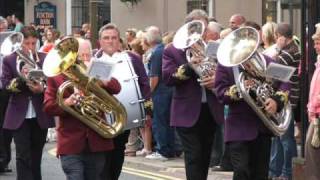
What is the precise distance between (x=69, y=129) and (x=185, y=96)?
1599mm

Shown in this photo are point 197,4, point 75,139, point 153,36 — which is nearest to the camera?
point 75,139

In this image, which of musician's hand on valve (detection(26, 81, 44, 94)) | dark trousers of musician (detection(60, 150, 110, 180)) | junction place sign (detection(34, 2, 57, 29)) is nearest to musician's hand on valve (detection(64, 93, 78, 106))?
dark trousers of musician (detection(60, 150, 110, 180))

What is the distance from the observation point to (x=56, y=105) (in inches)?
270

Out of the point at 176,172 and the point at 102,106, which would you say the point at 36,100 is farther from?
the point at 176,172

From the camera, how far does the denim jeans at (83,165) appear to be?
6.94m

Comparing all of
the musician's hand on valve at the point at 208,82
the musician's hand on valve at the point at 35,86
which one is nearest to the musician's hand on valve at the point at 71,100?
the musician's hand on valve at the point at 208,82

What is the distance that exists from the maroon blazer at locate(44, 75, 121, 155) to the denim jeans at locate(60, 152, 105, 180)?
2.5 inches

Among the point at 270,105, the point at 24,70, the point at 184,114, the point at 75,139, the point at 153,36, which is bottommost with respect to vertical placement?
the point at 75,139

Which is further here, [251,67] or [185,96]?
[185,96]

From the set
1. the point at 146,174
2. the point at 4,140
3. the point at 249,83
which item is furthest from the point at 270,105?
the point at 4,140

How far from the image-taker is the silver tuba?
28.0ft

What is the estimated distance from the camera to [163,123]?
12.2 m

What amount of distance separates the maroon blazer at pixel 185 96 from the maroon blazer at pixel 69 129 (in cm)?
121

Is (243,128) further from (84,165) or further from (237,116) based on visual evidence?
(84,165)
